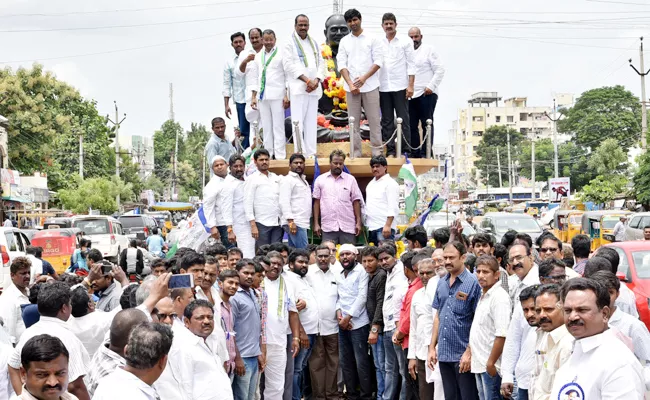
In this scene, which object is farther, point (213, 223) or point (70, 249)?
point (70, 249)

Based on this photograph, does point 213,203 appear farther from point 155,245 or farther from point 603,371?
point 155,245

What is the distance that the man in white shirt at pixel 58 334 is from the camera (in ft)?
20.1

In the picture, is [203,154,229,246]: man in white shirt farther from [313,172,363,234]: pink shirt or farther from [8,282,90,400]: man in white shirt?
[8,282,90,400]: man in white shirt

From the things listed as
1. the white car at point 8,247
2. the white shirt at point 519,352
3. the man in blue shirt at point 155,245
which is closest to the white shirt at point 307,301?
the white shirt at point 519,352

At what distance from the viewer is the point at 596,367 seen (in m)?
4.68

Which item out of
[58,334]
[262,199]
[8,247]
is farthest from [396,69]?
[8,247]

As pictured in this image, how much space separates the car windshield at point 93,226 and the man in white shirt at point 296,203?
19.2 metres

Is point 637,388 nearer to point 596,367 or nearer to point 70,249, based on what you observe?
point 596,367

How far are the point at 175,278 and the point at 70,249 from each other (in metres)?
20.6

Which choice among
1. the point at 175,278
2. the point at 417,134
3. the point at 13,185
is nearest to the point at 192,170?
the point at 13,185

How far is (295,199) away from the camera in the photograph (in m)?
12.9

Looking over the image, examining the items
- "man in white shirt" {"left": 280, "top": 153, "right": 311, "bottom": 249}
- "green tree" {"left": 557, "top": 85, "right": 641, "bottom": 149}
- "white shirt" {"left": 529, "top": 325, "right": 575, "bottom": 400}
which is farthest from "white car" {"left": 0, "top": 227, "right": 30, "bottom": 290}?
"green tree" {"left": 557, "top": 85, "right": 641, "bottom": 149}

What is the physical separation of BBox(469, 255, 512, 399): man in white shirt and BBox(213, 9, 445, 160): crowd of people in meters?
5.71

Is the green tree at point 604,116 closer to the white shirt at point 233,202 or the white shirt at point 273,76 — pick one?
the white shirt at point 273,76
